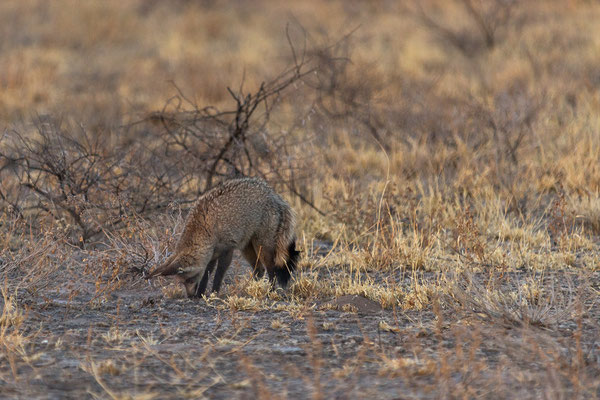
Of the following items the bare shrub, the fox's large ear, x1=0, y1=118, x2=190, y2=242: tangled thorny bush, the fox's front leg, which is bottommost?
the fox's front leg

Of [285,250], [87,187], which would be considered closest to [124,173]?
[87,187]

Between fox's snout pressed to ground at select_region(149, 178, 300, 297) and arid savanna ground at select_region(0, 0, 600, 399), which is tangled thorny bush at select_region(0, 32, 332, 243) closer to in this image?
arid savanna ground at select_region(0, 0, 600, 399)

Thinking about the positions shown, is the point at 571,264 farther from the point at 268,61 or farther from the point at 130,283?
the point at 268,61

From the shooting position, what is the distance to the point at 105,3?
19.6 m

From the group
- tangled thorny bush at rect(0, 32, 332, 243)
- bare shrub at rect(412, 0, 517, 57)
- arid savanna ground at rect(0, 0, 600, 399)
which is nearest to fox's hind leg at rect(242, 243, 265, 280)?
arid savanna ground at rect(0, 0, 600, 399)

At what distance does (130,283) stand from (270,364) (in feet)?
6.49

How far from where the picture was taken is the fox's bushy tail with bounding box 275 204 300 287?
6004mm

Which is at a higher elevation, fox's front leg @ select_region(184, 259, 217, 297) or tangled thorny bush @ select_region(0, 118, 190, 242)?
tangled thorny bush @ select_region(0, 118, 190, 242)

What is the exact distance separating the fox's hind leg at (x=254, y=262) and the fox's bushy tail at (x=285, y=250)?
0.75 ft

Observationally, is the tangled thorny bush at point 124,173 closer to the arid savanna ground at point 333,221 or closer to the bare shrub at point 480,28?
the arid savanna ground at point 333,221

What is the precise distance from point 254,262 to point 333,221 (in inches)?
76.6

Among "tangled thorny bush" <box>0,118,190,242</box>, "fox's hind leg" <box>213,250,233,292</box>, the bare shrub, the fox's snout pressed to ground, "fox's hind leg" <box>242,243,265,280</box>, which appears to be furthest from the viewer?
the bare shrub

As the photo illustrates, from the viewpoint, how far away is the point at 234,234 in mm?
5852

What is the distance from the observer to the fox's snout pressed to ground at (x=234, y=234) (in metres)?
5.73
